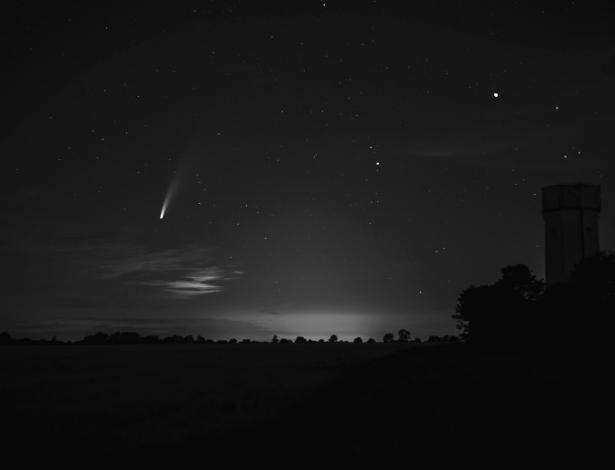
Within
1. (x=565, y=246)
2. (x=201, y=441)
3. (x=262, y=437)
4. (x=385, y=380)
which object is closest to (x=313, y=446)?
(x=262, y=437)

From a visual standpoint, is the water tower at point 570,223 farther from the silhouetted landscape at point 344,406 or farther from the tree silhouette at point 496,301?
the tree silhouette at point 496,301

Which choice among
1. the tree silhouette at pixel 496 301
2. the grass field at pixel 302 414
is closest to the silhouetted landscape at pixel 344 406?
the grass field at pixel 302 414

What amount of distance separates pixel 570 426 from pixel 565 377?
18.3 ft

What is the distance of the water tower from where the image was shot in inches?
1227

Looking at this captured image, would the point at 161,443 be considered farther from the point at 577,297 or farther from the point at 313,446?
the point at 577,297

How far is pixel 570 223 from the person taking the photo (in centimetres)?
3130

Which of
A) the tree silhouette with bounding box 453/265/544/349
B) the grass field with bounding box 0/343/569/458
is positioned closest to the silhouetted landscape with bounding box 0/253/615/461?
the grass field with bounding box 0/343/569/458

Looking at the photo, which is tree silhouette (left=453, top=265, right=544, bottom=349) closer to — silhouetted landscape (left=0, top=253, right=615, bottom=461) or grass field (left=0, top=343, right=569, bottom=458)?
silhouetted landscape (left=0, top=253, right=615, bottom=461)

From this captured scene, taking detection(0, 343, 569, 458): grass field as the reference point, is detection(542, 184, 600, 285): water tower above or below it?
above

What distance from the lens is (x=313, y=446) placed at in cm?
1234

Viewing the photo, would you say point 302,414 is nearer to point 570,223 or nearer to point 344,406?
point 344,406

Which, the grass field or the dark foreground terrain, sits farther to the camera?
the grass field

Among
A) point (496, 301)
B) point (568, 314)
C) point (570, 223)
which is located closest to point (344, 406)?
point (568, 314)

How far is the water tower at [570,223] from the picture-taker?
3117 cm
